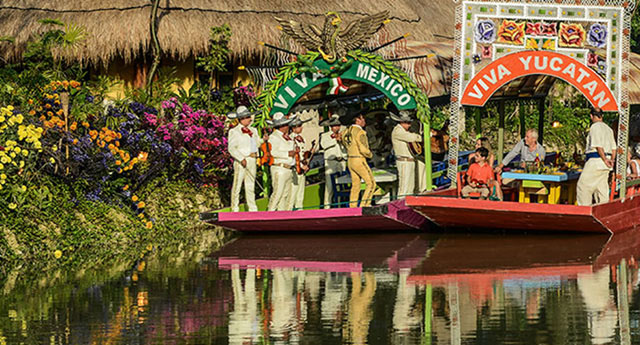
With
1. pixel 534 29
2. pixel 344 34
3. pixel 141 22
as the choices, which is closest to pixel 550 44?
pixel 534 29

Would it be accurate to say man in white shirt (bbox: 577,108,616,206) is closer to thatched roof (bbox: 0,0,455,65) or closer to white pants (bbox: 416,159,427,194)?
white pants (bbox: 416,159,427,194)

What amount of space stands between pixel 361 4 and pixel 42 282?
46.5 feet

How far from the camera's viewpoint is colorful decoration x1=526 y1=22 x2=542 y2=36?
18203mm

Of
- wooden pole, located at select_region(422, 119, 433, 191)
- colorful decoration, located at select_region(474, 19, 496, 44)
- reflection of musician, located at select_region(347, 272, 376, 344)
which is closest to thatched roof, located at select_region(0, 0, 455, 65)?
wooden pole, located at select_region(422, 119, 433, 191)

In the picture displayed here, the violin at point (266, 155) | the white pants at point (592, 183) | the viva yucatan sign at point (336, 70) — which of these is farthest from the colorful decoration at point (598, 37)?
the violin at point (266, 155)

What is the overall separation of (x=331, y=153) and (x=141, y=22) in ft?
20.0

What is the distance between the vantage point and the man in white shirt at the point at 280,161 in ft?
61.4

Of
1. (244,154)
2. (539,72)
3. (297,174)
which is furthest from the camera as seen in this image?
(297,174)

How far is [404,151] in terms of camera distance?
62.3 ft

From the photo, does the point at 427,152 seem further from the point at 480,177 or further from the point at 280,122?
the point at 280,122

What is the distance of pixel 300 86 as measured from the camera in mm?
19375

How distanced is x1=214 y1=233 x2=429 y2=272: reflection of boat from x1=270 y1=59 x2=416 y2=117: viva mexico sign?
1.99 meters

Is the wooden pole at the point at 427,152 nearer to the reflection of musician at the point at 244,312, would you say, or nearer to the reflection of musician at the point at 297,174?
the reflection of musician at the point at 297,174

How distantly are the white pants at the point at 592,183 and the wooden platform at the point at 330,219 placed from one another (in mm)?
2267
